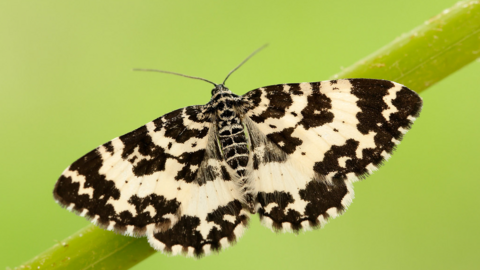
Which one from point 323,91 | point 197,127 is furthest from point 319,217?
point 197,127

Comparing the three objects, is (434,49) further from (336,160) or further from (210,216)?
(210,216)

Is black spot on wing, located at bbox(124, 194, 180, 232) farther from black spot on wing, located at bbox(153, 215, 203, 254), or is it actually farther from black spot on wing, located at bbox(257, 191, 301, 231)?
black spot on wing, located at bbox(257, 191, 301, 231)

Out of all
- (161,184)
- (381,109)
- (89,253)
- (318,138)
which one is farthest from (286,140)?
(89,253)

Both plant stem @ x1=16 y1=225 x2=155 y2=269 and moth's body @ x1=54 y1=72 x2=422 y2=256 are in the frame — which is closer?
plant stem @ x1=16 y1=225 x2=155 y2=269

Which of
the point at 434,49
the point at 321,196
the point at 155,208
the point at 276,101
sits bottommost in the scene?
the point at 321,196

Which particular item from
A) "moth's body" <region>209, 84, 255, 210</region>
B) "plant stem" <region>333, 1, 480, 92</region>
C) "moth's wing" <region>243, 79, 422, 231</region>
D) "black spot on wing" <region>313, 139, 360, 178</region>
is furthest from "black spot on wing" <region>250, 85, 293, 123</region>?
"plant stem" <region>333, 1, 480, 92</region>

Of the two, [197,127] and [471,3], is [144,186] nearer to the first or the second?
[197,127]
